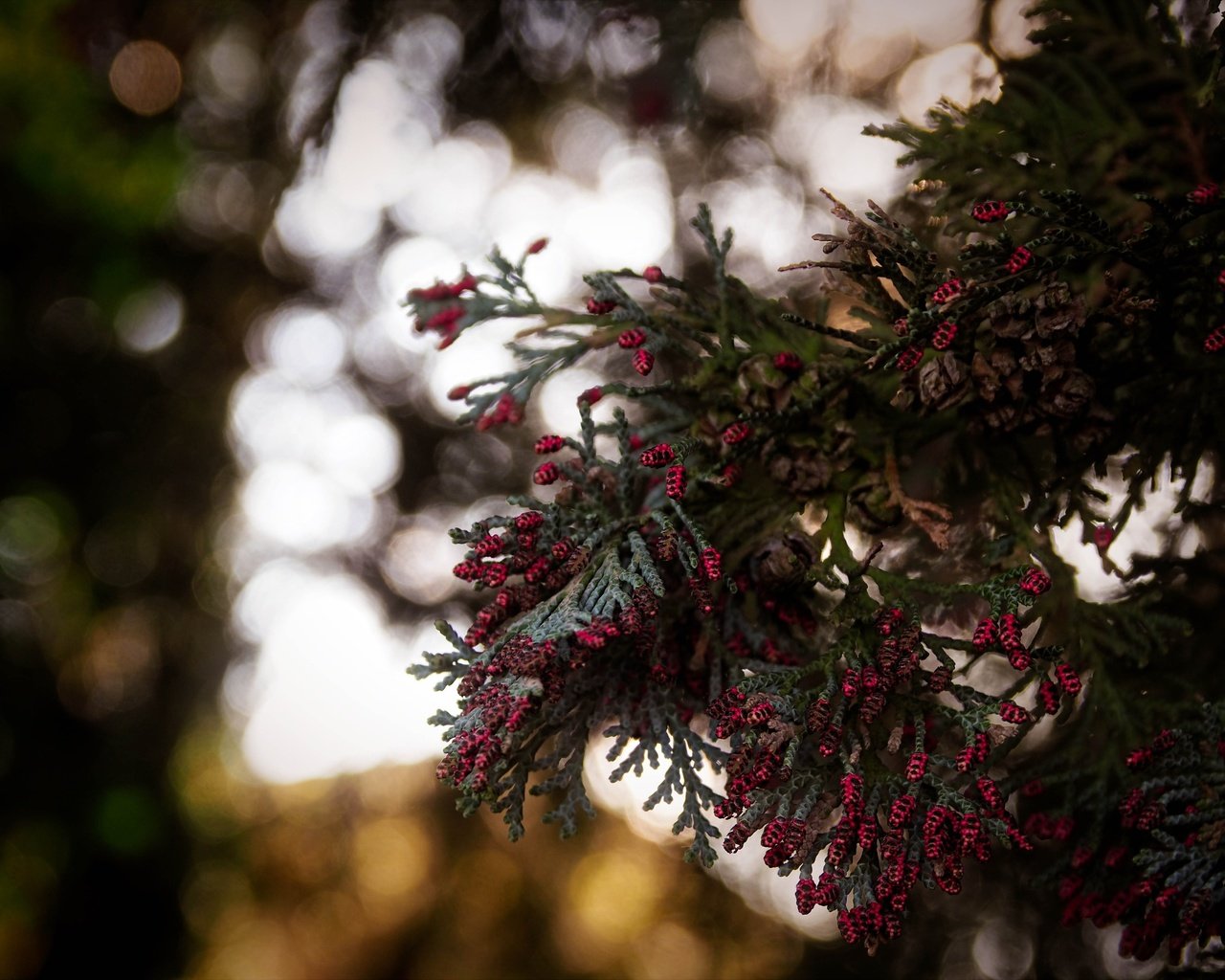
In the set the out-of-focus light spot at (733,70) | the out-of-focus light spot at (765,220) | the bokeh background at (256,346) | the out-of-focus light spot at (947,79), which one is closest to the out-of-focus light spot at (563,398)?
the bokeh background at (256,346)

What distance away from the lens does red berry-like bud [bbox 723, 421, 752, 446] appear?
716 millimetres

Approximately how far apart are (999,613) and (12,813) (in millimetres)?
2300

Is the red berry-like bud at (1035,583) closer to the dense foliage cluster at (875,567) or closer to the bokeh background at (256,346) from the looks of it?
the dense foliage cluster at (875,567)

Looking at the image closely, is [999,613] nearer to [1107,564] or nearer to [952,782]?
[952,782]

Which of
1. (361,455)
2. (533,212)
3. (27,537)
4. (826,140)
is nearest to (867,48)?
(826,140)

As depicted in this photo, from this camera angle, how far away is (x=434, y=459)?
1846mm

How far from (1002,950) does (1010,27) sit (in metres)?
1.54

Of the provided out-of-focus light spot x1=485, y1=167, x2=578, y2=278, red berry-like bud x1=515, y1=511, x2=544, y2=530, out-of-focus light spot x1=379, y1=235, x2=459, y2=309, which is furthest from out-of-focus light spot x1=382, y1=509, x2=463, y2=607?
red berry-like bud x1=515, y1=511, x2=544, y2=530

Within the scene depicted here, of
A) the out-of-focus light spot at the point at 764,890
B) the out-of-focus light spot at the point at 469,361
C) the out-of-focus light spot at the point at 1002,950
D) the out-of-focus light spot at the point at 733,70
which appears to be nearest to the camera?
the out-of-focus light spot at the point at 1002,950

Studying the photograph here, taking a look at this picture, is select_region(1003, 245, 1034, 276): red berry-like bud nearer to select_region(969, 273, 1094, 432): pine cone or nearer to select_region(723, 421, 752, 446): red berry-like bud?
select_region(969, 273, 1094, 432): pine cone

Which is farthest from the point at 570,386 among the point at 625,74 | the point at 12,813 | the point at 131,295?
the point at 12,813

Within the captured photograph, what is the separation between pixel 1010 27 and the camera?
48.9 inches

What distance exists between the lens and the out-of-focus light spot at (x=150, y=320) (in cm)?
199

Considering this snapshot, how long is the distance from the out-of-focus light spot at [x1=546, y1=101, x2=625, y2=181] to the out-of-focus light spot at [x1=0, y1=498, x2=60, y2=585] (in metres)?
1.57
